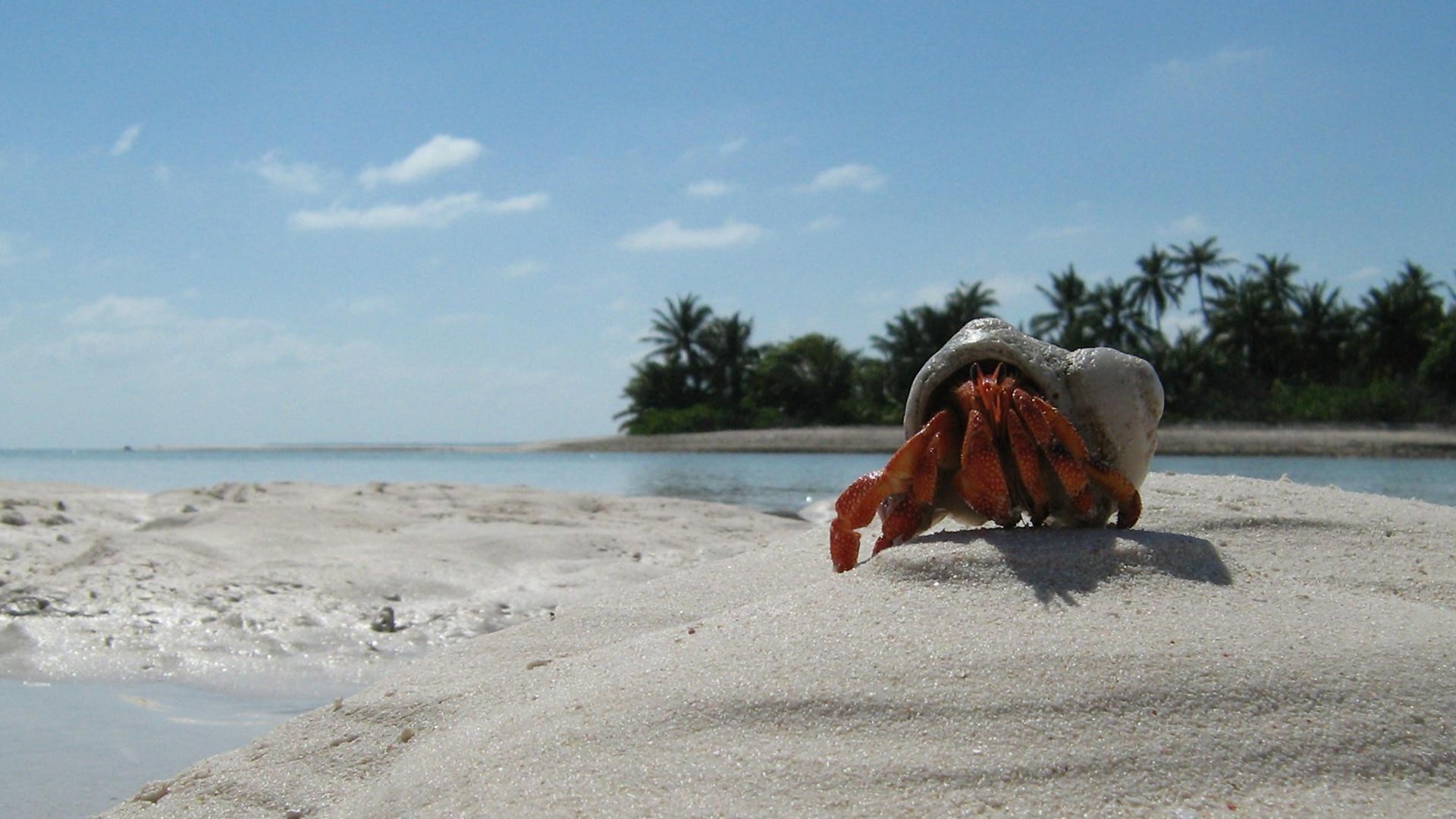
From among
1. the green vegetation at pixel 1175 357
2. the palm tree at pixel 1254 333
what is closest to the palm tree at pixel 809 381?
the green vegetation at pixel 1175 357

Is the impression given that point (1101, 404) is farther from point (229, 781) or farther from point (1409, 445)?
point (1409, 445)

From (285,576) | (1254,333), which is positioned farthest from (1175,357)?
(285,576)

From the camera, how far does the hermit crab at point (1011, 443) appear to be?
3330 millimetres

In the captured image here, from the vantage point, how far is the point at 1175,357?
4828 centimetres

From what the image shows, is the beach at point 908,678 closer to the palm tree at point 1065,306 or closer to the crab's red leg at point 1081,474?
the crab's red leg at point 1081,474

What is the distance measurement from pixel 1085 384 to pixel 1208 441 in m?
36.7

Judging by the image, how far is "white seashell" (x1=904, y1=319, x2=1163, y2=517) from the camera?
11.8ft

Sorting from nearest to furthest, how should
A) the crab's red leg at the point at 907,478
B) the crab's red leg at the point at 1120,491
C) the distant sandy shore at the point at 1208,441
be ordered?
the crab's red leg at the point at 907,478 → the crab's red leg at the point at 1120,491 → the distant sandy shore at the point at 1208,441

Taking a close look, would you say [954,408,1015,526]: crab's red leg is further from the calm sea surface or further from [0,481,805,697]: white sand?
the calm sea surface

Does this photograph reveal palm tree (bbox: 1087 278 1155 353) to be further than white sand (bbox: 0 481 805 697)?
Yes

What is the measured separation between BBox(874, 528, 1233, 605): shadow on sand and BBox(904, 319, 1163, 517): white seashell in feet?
1.14

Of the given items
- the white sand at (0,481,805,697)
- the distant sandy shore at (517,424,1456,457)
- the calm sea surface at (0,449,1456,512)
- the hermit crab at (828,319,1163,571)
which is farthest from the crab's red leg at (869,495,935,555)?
the distant sandy shore at (517,424,1456,457)

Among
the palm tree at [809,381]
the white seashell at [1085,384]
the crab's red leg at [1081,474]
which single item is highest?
the palm tree at [809,381]

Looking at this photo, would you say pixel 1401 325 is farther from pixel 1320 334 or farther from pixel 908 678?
pixel 908 678
